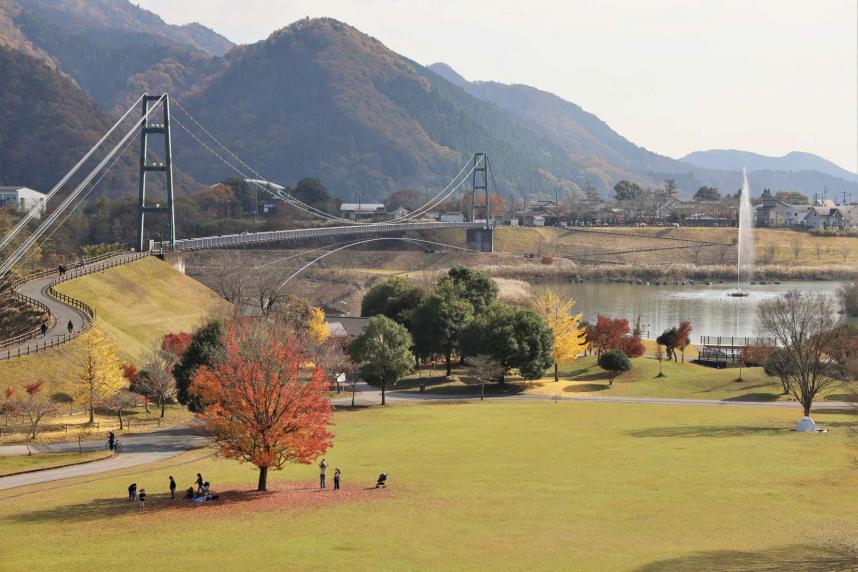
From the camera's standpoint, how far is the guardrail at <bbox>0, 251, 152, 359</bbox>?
164ft

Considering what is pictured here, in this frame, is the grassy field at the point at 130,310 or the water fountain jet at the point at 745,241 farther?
the water fountain jet at the point at 745,241

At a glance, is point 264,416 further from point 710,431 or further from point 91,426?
point 710,431

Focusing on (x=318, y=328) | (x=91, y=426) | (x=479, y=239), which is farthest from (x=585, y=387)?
(x=479, y=239)

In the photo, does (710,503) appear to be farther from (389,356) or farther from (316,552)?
(389,356)

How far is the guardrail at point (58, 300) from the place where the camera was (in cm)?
5000

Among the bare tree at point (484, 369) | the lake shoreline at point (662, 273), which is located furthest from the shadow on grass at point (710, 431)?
the lake shoreline at point (662, 273)

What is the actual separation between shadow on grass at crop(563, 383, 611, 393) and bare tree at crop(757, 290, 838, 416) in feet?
29.9

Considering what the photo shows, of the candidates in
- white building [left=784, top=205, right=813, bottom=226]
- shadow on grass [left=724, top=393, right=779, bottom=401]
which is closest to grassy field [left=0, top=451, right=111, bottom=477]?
shadow on grass [left=724, top=393, right=779, bottom=401]

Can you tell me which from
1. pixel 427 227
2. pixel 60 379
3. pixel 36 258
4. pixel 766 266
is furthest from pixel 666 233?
pixel 60 379

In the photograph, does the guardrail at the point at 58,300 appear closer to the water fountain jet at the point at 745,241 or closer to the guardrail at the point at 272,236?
the guardrail at the point at 272,236

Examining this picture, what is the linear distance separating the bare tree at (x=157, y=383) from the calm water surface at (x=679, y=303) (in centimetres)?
4078

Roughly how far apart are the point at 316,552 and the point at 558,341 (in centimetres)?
3693

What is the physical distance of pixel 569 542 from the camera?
24.3 meters

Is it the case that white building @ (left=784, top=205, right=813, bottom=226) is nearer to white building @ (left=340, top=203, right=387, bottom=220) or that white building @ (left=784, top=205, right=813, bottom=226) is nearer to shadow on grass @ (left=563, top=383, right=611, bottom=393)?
white building @ (left=340, top=203, right=387, bottom=220)
